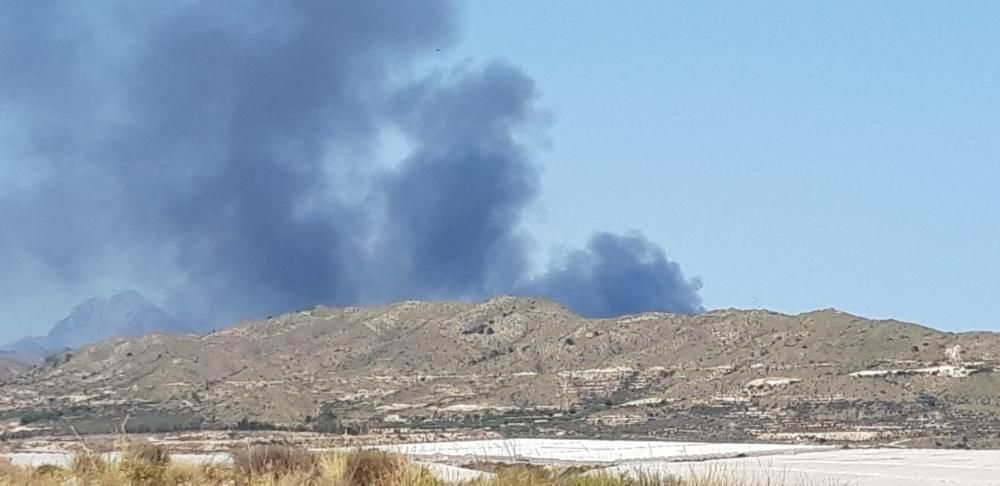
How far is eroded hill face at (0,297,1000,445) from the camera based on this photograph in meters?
75.8

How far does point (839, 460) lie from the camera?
1214 inches

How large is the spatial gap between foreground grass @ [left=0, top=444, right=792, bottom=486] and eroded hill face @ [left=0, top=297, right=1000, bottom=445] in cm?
4052

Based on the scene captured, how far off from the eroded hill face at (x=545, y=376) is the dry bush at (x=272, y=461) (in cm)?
3900

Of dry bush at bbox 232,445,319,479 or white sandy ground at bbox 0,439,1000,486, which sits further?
white sandy ground at bbox 0,439,1000,486

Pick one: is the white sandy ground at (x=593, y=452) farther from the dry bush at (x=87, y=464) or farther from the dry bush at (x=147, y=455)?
the dry bush at (x=87, y=464)

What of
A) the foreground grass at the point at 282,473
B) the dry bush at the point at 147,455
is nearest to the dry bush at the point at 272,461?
the foreground grass at the point at 282,473

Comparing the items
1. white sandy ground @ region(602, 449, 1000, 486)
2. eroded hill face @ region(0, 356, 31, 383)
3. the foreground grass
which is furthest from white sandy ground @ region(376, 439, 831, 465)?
eroded hill face @ region(0, 356, 31, 383)

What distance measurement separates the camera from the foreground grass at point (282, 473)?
1875 centimetres

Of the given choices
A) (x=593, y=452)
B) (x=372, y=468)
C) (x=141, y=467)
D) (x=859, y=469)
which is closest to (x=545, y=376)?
(x=593, y=452)

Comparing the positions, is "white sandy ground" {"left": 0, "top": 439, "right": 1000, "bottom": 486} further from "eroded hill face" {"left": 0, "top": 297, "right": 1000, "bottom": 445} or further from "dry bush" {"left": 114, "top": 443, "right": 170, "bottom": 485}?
"eroded hill face" {"left": 0, "top": 297, "right": 1000, "bottom": 445}

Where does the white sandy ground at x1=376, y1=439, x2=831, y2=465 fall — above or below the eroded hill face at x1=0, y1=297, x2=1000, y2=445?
below

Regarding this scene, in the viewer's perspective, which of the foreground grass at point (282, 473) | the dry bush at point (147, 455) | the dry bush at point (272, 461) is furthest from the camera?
the dry bush at point (147, 455)

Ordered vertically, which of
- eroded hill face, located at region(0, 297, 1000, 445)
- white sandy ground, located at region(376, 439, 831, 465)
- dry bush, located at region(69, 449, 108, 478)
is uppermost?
eroded hill face, located at region(0, 297, 1000, 445)

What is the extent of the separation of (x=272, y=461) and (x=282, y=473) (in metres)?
2.58
